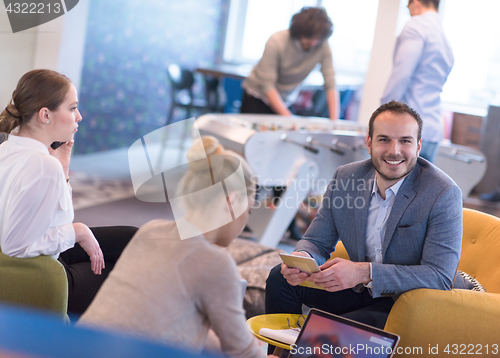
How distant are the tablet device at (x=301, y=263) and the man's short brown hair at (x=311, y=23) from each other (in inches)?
79.9

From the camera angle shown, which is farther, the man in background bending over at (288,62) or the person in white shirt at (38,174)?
the man in background bending over at (288,62)

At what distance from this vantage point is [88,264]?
4.30 ft

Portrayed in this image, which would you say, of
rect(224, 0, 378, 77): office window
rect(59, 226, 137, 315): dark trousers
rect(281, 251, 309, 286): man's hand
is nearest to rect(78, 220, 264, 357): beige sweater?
rect(59, 226, 137, 315): dark trousers

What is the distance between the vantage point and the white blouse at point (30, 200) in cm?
106

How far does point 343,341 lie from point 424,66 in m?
1.75

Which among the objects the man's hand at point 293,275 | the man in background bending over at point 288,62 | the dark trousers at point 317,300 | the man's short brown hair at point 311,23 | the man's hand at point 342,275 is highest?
the man's short brown hair at point 311,23

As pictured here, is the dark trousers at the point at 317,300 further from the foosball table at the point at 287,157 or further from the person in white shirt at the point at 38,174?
the foosball table at the point at 287,157

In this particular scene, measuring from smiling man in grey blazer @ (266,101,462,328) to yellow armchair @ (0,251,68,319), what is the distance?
624 millimetres

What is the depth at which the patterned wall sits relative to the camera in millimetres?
5105

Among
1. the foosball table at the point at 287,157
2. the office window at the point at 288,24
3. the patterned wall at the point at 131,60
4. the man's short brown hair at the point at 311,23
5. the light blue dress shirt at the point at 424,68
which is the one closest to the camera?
the light blue dress shirt at the point at 424,68

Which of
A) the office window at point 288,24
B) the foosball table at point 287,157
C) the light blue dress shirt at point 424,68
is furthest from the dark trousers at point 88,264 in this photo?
the office window at point 288,24

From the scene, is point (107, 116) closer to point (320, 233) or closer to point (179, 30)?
point (179, 30)

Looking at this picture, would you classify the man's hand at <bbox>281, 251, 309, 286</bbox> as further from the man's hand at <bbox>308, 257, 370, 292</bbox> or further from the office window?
the office window

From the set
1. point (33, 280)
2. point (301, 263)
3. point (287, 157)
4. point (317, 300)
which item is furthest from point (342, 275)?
point (287, 157)
